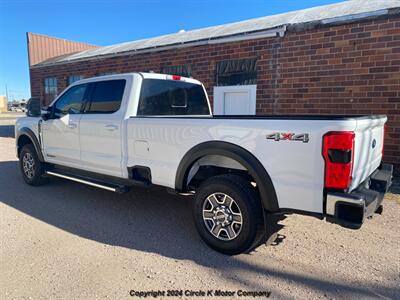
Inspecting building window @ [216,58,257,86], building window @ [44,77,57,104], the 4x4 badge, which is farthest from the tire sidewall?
building window @ [44,77,57,104]

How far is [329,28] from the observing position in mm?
6660

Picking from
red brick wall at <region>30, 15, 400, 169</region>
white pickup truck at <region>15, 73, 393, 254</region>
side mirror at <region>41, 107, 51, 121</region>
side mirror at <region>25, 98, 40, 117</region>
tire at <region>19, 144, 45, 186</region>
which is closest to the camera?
white pickup truck at <region>15, 73, 393, 254</region>

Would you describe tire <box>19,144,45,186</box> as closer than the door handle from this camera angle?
No

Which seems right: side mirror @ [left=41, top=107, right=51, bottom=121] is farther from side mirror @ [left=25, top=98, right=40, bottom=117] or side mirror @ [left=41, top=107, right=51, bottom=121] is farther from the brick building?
the brick building

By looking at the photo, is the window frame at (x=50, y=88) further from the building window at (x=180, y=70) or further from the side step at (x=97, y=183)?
the side step at (x=97, y=183)

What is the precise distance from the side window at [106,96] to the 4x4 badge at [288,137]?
2329mm

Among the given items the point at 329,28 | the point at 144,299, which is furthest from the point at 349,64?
the point at 144,299

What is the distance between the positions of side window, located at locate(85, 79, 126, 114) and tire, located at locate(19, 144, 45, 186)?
184cm

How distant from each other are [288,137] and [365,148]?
0.81 m

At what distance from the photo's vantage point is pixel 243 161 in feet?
9.61

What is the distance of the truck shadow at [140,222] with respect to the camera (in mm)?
2748

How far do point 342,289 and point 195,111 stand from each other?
132 inches

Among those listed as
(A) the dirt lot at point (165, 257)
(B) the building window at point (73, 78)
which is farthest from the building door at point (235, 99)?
(B) the building window at point (73, 78)

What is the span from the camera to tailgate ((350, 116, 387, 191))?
2605 millimetres
